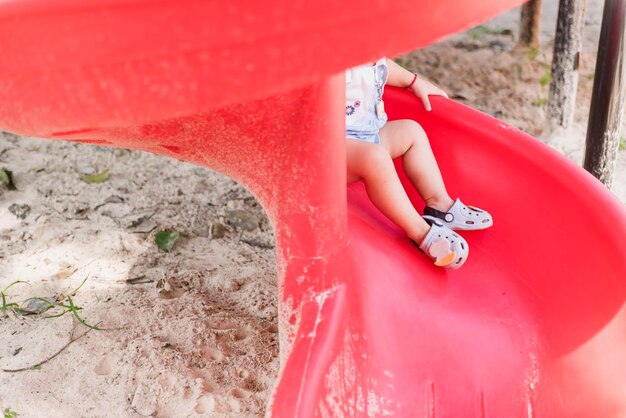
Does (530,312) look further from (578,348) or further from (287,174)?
(287,174)

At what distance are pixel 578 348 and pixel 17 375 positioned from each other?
91cm

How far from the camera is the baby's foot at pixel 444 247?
4.51ft

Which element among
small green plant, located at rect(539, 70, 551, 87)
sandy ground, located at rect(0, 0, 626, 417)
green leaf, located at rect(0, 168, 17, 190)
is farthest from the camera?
small green plant, located at rect(539, 70, 551, 87)

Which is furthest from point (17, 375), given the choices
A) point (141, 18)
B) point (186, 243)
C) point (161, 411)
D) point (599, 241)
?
point (599, 241)

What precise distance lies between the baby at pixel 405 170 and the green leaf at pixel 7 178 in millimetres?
920

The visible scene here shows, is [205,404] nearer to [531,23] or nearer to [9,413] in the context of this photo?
[9,413]

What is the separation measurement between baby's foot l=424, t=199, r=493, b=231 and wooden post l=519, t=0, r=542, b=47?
118cm

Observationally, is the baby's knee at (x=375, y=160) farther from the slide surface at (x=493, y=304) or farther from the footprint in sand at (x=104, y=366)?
the footprint in sand at (x=104, y=366)

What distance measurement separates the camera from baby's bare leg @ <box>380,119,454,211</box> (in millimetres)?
1460

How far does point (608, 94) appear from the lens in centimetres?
165

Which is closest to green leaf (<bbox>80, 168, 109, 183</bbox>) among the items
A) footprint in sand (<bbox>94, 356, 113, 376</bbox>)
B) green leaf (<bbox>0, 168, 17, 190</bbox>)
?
green leaf (<bbox>0, 168, 17, 190</bbox>)

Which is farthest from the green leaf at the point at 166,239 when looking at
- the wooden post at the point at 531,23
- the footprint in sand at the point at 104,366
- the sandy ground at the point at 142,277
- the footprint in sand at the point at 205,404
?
the wooden post at the point at 531,23

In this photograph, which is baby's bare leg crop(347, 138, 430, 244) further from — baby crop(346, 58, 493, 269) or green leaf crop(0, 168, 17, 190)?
green leaf crop(0, 168, 17, 190)

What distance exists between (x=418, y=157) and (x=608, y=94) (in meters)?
0.47
